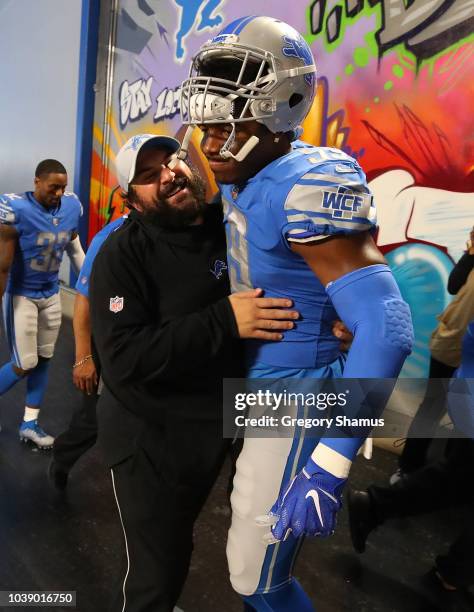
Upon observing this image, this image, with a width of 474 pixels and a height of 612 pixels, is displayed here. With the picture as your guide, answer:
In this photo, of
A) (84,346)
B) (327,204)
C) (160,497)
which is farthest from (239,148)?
(84,346)

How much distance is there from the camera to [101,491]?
2.49 metres

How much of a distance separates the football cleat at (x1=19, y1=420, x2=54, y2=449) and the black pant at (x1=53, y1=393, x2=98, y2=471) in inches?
18.9

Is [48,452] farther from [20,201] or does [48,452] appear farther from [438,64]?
[438,64]

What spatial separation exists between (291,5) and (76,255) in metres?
2.35

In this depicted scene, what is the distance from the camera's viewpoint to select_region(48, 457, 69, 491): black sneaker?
243cm

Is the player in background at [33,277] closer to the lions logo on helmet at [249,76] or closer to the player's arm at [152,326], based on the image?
the player's arm at [152,326]

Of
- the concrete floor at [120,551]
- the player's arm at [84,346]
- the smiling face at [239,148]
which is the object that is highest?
the smiling face at [239,148]

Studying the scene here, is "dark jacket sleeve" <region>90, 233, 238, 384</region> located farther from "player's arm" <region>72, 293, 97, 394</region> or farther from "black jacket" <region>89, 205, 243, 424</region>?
"player's arm" <region>72, 293, 97, 394</region>

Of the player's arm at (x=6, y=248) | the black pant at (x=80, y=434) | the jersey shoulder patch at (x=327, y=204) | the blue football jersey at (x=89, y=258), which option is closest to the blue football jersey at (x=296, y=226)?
the jersey shoulder patch at (x=327, y=204)

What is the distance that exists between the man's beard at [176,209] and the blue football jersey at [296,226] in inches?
5.1

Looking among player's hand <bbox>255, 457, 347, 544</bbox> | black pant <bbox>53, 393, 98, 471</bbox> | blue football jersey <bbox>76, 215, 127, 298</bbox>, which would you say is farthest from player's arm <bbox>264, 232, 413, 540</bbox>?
black pant <bbox>53, 393, 98, 471</bbox>

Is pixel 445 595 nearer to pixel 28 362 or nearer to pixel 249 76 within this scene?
pixel 249 76

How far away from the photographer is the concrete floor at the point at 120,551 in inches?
75.0

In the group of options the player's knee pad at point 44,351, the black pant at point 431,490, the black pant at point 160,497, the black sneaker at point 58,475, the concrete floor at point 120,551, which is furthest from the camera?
the player's knee pad at point 44,351
